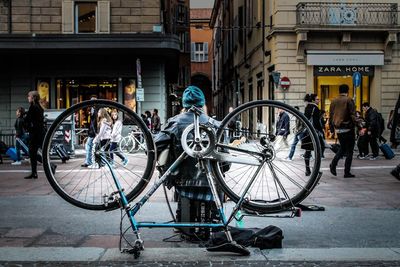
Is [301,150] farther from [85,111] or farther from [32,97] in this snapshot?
[32,97]

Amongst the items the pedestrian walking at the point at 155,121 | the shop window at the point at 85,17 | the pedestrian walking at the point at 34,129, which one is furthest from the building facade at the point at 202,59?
the pedestrian walking at the point at 34,129

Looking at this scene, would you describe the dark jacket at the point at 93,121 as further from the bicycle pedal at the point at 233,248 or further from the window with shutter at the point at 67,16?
the window with shutter at the point at 67,16

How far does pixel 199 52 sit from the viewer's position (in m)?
77.8

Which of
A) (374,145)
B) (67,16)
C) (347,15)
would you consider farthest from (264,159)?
(347,15)

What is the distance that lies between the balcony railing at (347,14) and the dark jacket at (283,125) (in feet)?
67.1

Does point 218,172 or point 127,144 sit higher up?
point 127,144

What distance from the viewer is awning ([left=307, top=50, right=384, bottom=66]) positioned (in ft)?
83.8

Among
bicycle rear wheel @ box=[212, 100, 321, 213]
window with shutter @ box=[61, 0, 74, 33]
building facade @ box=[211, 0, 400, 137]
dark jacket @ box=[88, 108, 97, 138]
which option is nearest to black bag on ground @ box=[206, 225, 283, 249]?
bicycle rear wheel @ box=[212, 100, 321, 213]

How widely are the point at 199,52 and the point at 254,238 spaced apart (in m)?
73.0

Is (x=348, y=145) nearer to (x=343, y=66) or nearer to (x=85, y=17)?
(x=343, y=66)

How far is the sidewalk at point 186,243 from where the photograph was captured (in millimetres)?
5281

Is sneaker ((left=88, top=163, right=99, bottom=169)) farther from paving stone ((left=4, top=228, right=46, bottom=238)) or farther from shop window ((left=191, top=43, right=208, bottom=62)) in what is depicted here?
shop window ((left=191, top=43, right=208, bottom=62))

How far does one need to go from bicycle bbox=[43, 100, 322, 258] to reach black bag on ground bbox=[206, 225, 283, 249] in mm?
202

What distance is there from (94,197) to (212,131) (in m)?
1.14
